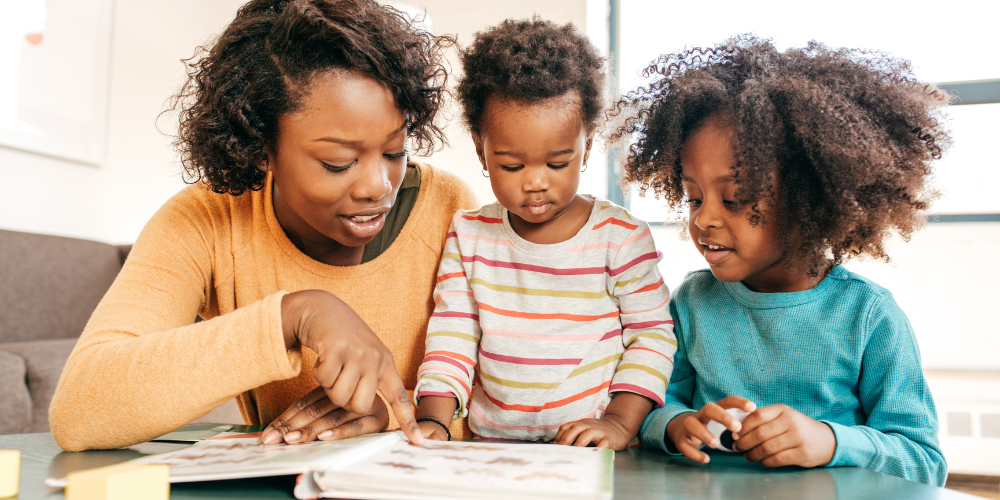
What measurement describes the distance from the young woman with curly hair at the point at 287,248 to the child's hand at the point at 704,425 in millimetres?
332

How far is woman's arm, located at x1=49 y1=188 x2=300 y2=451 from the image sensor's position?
0.76m

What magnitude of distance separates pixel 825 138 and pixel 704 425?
1.41 ft

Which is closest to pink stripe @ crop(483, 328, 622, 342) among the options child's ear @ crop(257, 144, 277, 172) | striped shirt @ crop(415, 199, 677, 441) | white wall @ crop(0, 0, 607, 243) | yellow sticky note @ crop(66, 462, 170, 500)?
striped shirt @ crop(415, 199, 677, 441)

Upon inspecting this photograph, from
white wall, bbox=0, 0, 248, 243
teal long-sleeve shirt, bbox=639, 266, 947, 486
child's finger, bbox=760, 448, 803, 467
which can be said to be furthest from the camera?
white wall, bbox=0, 0, 248, 243

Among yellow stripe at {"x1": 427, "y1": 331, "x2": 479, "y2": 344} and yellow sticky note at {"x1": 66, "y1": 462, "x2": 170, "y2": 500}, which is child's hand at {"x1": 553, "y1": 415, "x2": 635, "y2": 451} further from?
yellow sticky note at {"x1": 66, "y1": 462, "x2": 170, "y2": 500}

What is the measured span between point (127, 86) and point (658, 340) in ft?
10.2

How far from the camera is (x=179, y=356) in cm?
78

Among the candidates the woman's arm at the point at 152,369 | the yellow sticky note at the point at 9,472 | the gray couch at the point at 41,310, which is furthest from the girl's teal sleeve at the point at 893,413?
the gray couch at the point at 41,310

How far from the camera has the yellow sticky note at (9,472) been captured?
0.59 meters

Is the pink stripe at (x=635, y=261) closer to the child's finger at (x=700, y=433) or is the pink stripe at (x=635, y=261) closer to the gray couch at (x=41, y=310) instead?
the child's finger at (x=700, y=433)

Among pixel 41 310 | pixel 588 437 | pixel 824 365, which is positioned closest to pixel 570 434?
pixel 588 437

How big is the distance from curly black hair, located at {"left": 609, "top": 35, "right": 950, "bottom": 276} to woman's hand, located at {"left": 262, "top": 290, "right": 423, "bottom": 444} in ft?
1.82

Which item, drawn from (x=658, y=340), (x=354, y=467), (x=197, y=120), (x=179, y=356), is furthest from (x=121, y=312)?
(x=658, y=340)

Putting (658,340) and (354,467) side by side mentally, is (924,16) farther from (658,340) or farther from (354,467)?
(354,467)
